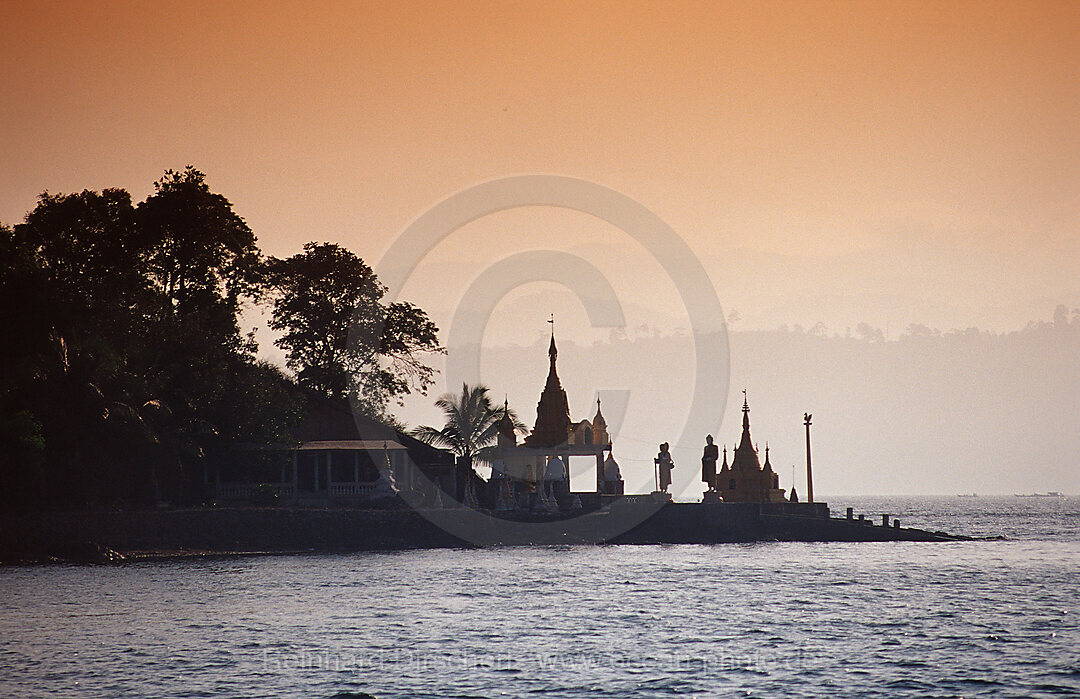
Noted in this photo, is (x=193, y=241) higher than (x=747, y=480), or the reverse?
(x=193, y=241)

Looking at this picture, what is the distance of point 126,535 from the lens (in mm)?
56438

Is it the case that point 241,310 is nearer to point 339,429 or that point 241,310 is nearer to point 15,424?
point 339,429

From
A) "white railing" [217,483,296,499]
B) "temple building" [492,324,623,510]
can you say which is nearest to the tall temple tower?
"temple building" [492,324,623,510]

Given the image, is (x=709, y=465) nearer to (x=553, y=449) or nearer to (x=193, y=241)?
(x=553, y=449)

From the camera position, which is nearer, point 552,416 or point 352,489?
point 352,489

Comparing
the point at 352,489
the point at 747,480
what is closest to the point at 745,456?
the point at 747,480

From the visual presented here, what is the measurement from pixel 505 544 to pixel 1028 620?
110ft

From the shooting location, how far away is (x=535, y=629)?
34750 millimetres

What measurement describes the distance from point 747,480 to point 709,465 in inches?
102

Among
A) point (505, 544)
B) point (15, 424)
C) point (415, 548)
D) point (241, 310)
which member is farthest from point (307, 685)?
point (241, 310)

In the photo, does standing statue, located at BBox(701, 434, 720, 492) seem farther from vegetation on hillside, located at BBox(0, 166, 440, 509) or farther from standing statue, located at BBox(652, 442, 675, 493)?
vegetation on hillside, located at BBox(0, 166, 440, 509)

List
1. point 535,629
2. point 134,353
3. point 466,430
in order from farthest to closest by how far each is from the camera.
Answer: point 466,430, point 134,353, point 535,629

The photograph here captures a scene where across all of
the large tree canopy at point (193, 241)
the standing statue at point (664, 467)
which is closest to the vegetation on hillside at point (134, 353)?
the large tree canopy at point (193, 241)

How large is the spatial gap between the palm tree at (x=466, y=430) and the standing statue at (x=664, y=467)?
949cm
